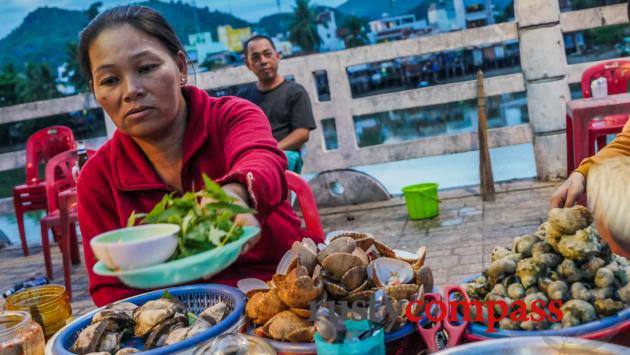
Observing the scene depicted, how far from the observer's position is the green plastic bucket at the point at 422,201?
18.0 feet

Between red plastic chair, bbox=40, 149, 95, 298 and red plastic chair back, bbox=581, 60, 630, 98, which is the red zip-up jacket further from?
red plastic chair back, bbox=581, 60, 630, 98

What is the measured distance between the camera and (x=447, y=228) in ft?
17.0

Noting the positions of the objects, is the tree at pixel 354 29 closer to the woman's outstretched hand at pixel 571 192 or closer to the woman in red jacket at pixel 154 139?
the woman in red jacket at pixel 154 139

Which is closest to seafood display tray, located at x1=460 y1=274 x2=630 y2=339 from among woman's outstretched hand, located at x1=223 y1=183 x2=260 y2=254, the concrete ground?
woman's outstretched hand, located at x1=223 y1=183 x2=260 y2=254

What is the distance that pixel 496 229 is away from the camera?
16.0 feet

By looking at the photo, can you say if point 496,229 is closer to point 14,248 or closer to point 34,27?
point 14,248

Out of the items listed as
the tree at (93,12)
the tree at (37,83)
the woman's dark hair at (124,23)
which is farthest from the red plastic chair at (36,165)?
the tree at (37,83)

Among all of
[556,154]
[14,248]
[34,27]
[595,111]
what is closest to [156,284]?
[595,111]

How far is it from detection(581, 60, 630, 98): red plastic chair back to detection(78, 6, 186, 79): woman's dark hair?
4357mm

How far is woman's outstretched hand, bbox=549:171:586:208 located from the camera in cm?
166

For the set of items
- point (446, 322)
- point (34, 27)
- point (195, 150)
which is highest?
point (34, 27)

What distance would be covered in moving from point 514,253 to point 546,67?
515 centimetres

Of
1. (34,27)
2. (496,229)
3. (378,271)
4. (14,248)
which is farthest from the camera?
(34,27)

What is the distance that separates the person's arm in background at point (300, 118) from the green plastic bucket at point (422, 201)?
3.26ft
